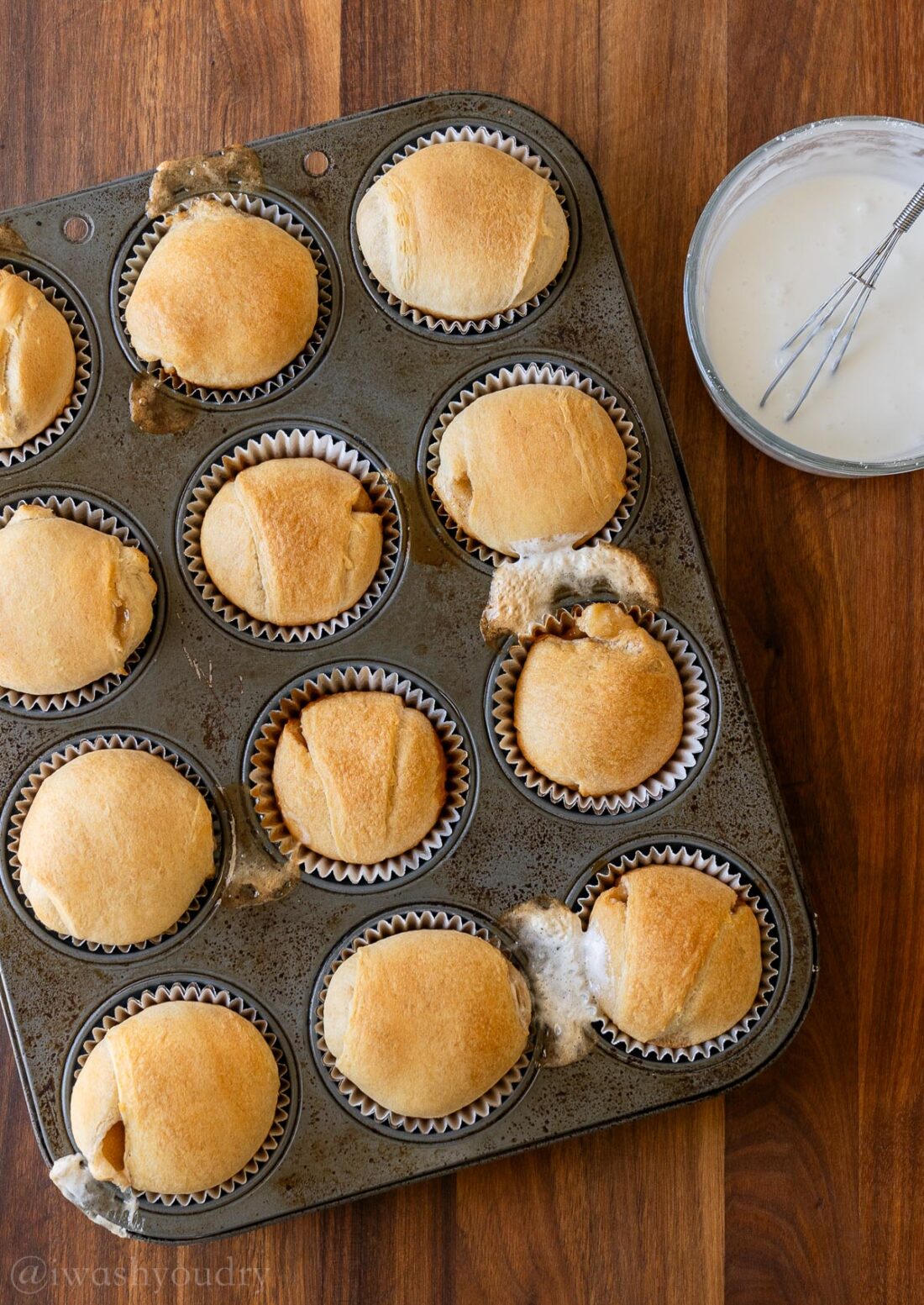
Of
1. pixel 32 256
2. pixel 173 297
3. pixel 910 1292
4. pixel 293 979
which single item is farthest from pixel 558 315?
pixel 910 1292

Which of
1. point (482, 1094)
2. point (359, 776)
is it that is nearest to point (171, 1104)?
point (482, 1094)

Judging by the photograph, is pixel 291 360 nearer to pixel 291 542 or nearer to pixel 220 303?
pixel 220 303

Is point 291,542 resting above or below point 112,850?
above

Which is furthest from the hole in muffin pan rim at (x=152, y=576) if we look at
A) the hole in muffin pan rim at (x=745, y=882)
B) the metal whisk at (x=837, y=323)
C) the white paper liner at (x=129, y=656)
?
the metal whisk at (x=837, y=323)

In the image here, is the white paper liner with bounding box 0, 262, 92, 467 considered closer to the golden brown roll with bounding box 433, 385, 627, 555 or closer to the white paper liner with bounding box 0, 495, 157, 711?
the white paper liner with bounding box 0, 495, 157, 711

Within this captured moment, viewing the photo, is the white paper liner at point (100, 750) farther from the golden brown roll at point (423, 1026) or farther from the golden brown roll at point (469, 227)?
the golden brown roll at point (469, 227)

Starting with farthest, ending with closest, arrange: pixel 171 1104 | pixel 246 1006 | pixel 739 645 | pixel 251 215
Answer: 1. pixel 739 645
2. pixel 251 215
3. pixel 246 1006
4. pixel 171 1104

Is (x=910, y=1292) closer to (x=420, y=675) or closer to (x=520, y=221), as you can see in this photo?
(x=420, y=675)
